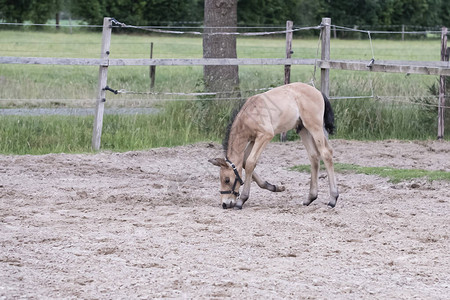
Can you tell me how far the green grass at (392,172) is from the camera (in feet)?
29.7

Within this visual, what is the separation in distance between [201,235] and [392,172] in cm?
385

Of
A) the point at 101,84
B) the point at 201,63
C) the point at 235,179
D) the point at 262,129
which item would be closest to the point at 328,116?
the point at 262,129

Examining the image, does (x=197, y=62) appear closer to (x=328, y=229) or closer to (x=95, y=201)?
(x=95, y=201)

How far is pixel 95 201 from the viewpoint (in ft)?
25.8

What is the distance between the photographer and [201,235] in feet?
21.0

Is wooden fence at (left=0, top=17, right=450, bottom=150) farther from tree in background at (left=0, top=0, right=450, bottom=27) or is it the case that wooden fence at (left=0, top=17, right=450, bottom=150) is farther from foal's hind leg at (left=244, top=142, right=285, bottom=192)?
tree in background at (left=0, top=0, right=450, bottom=27)

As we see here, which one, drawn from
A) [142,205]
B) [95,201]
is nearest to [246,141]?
[142,205]

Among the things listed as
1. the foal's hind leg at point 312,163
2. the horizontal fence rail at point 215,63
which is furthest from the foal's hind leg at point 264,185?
the horizontal fence rail at point 215,63

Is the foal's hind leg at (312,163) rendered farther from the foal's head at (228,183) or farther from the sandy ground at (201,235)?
the foal's head at (228,183)

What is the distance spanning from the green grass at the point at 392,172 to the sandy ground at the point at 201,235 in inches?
5.7

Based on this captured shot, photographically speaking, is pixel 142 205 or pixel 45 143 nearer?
pixel 142 205

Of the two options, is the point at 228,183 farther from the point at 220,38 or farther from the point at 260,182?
the point at 220,38

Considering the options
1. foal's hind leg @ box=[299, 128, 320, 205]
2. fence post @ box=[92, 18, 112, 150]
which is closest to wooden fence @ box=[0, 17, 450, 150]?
fence post @ box=[92, 18, 112, 150]

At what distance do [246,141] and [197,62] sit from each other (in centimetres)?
409
